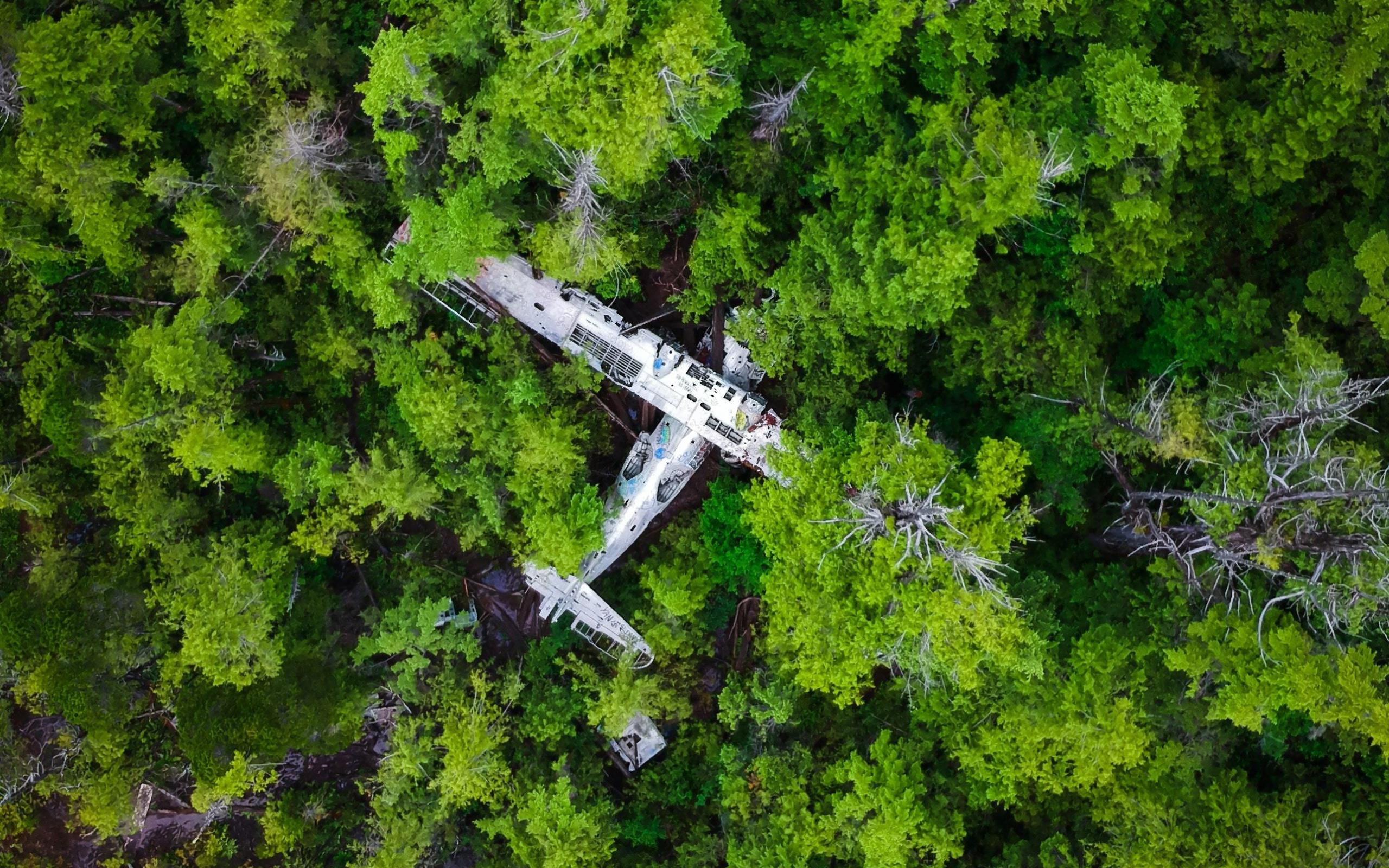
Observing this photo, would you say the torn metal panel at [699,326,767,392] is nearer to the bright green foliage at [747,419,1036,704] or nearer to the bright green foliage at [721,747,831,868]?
the bright green foliage at [747,419,1036,704]

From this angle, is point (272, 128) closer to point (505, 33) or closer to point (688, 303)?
point (505, 33)

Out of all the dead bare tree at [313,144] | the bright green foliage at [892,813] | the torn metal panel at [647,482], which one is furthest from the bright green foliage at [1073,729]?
the dead bare tree at [313,144]

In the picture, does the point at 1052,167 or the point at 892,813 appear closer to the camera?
the point at 1052,167

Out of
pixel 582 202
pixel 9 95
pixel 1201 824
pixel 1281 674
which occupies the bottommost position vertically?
pixel 1201 824

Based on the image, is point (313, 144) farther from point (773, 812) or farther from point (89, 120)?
point (773, 812)

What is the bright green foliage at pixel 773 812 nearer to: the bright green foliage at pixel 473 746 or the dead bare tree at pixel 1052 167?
the bright green foliage at pixel 473 746

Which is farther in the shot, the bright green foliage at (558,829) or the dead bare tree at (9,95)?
the bright green foliage at (558,829)

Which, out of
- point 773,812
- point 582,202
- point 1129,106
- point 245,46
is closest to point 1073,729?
point 773,812

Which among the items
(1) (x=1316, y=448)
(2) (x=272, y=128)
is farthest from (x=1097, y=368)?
(2) (x=272, y=128)
